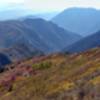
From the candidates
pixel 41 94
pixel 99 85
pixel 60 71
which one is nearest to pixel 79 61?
pixel 60 71

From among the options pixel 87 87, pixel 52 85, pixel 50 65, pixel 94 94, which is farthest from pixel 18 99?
pixel 50 65

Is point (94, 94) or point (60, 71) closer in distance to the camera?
point (94, 94)

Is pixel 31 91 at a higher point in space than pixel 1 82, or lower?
higher

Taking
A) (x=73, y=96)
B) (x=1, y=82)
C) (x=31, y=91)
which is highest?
(x=73, y=96)

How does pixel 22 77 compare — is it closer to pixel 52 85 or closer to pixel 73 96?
pixel 52 85

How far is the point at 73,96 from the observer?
5594 cm

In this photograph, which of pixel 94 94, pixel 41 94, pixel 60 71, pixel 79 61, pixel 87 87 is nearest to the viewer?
pixel 94 94

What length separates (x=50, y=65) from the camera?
377ft

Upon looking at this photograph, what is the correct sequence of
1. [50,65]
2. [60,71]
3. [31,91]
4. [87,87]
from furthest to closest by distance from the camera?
[50,65]
[60,71]
[31,91]
[87,87]

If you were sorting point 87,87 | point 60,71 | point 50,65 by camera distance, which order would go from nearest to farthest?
point 87,87 < point 60,71 < point 50,65

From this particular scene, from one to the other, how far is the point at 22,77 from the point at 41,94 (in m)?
34.8

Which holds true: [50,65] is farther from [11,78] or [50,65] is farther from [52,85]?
[52,85]

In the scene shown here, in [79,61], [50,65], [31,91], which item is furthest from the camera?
[50,65]

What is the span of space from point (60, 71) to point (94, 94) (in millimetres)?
41123
